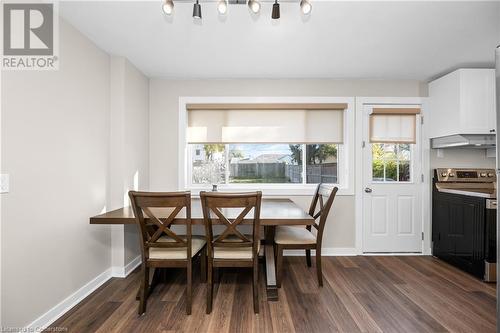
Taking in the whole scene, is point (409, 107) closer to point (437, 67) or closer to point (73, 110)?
point (437, 67)

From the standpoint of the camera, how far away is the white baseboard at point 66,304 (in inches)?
68.8

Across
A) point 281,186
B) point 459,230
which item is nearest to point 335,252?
point 281,186

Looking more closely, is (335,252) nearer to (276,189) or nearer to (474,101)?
(276,189)

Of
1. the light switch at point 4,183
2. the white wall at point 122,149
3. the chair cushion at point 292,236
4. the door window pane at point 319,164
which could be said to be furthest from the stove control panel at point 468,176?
the light switch at point 4,183

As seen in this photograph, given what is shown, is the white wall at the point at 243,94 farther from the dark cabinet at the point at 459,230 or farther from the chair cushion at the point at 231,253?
the chair cushion at the point at 231,253

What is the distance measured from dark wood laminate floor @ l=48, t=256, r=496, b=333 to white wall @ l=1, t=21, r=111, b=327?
0.37m

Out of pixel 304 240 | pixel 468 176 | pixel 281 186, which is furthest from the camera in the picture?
pixel 281 186

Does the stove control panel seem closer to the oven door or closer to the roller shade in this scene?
the roller shade

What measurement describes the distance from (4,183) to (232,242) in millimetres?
1540

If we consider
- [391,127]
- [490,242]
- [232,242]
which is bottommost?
[490,242]

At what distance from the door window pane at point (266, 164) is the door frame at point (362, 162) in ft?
2.57

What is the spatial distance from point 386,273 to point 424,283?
0.35 meters

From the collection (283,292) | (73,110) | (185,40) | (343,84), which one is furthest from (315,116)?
(73,110)

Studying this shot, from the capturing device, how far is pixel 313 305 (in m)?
2.07
